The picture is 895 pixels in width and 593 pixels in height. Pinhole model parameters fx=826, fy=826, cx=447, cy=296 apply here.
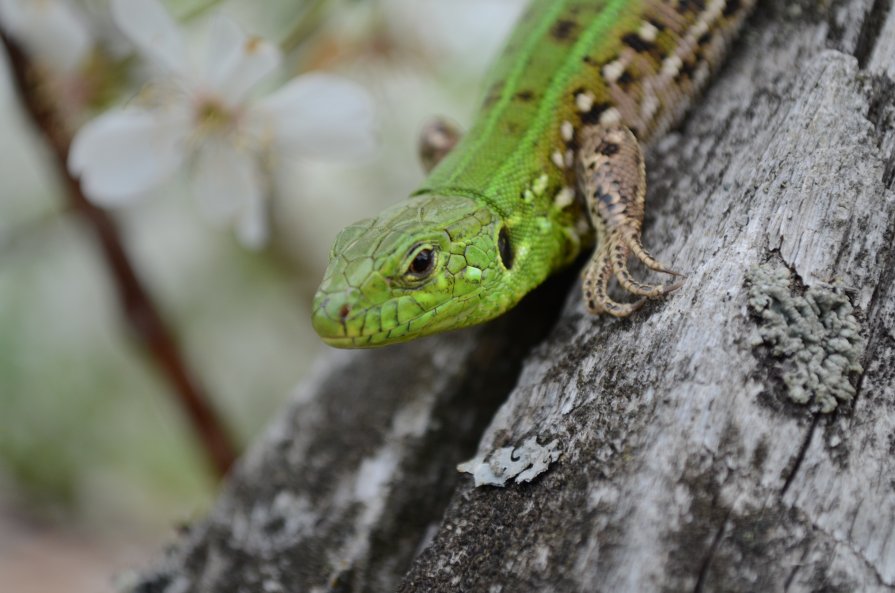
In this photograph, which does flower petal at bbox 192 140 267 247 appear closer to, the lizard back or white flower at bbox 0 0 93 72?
white flower at bbox 0 0 93 72

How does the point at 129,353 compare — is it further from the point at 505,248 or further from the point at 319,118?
the point at 505,248

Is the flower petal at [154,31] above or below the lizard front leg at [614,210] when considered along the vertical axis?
above

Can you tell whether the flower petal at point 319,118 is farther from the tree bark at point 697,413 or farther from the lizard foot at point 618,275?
the lizard foot at point 618,275

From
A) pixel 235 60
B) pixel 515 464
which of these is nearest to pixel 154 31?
pixel 235 60

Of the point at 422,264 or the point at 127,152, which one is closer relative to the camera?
the point at 422,264

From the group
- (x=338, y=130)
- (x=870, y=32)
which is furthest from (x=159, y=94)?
(x=870, y=32)

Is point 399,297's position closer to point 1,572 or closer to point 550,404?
point 550,404

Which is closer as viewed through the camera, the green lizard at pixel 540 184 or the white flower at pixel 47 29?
the green lizard at pixel 540 184

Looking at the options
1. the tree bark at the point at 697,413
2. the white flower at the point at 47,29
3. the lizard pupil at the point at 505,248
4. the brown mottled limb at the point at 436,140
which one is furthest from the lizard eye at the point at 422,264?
the white flower at the point at 47,29
